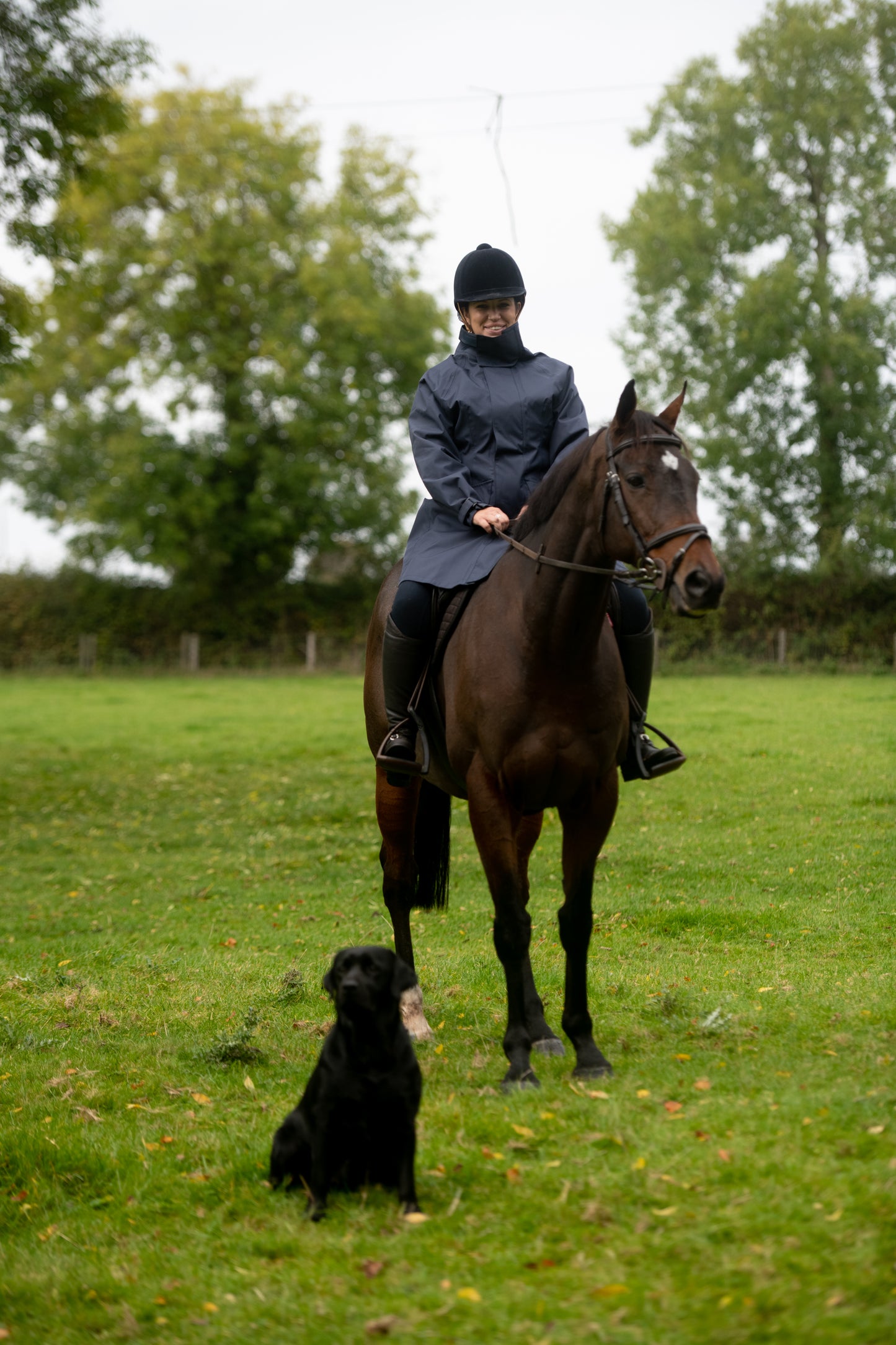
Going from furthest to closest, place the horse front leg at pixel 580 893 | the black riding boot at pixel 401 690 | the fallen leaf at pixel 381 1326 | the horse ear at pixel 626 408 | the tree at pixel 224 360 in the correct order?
the tree at pixel 224 360 → the black riding boot at pixel 401 690 → the horse front leg at pixel 580 893 → the horse ear at pixel 626 408 → the fallen leaf at pixel 381 1326

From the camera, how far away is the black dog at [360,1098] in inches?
180

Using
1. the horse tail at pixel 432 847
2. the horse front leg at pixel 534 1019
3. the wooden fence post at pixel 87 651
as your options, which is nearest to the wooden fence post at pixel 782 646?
the wooden fence post at pixel 87 651

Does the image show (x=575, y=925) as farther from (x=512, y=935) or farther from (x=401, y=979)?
(x=401, y=979)

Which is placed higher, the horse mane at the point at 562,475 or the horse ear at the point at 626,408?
the horse ear at the point at 626,408

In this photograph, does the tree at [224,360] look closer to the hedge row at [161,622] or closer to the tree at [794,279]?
the hedge row at [161,622]

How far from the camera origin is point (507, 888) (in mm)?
5887

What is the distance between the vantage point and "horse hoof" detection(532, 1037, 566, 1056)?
607cm

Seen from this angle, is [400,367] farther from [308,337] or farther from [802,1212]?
[802,1212]

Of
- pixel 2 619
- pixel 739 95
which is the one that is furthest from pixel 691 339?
pixel 2 619

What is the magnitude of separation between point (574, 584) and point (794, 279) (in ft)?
115

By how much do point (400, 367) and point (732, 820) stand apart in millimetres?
33196

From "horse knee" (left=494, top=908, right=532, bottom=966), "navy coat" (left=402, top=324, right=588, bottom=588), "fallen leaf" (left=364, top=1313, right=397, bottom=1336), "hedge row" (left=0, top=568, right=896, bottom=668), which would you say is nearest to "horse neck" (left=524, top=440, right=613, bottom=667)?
"navy coat" (left=402, top=324, right=588, bottom=588)

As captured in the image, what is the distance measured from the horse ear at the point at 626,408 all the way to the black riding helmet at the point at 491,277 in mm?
1475

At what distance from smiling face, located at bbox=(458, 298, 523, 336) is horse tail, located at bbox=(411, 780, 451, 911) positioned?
277 centimetres
